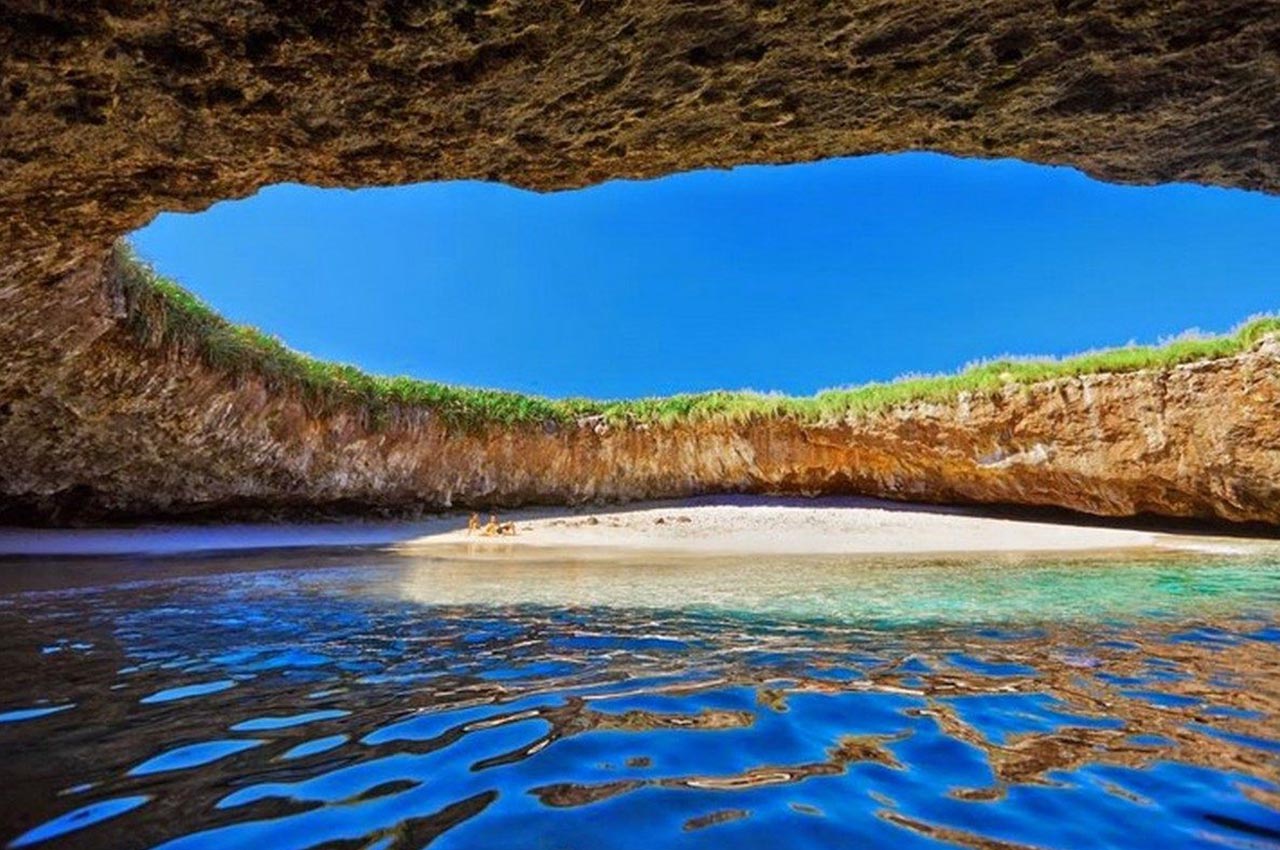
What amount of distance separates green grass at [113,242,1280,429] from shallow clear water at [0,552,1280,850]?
17.7ft

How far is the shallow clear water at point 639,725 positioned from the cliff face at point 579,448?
5.02 meters

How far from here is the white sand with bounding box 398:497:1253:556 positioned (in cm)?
1180

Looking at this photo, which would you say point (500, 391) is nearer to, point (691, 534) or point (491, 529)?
point (491, 529)

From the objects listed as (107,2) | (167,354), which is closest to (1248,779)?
(107,2)

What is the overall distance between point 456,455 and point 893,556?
8433mm

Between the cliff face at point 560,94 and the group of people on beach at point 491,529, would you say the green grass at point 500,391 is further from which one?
the cliff face at point 560,94

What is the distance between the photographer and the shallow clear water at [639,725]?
5.89 ft

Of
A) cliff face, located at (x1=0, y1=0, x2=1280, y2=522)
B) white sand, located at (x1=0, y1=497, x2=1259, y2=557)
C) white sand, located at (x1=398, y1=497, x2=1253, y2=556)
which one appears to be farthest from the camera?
white sand, located at (x1=398, y1=497, x2=1253, y2=556)

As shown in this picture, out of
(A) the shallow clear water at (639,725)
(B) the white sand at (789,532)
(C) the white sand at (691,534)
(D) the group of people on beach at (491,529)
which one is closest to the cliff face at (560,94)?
(A) the shallow clear water at (639,725)

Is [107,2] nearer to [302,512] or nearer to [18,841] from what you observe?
[18,841]

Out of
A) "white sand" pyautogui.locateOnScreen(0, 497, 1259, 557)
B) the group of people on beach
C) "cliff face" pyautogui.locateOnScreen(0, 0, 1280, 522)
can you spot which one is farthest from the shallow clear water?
the group of people on beach

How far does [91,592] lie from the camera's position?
6137 millimetres

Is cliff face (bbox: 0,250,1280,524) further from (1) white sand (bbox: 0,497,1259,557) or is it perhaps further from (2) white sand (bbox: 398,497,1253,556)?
(2) white sand (bbox: 398,497,1253,556)

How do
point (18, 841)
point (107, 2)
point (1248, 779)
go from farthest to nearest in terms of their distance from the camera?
point (107, 2) → point (1248, 779) → point (18, 841)
